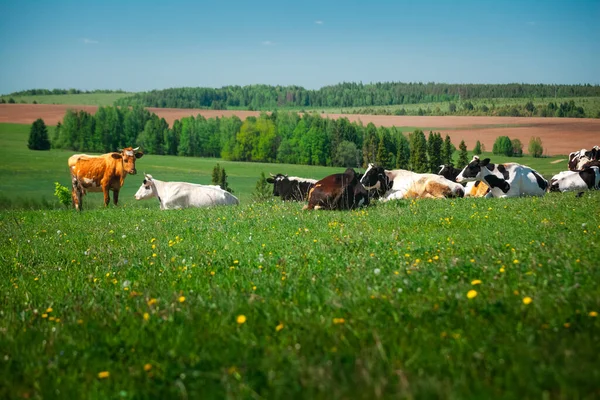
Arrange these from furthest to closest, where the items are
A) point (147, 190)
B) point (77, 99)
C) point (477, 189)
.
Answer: point (77, 99) < point (147, 190) < point (477, 189)

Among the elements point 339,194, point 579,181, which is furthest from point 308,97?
point 339,194

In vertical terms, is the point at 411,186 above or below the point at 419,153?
above

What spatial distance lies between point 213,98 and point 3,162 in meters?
96.8

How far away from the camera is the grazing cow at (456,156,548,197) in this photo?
21344mm

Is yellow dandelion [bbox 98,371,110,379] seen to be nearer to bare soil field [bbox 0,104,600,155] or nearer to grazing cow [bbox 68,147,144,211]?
grazing cow [bbox 68,147,144,211]

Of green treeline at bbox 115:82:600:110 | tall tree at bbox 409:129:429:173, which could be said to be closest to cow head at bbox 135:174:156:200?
tall tree at bbox 409:129:429:173

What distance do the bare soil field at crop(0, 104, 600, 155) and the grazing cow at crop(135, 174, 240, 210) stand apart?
43.9 metres

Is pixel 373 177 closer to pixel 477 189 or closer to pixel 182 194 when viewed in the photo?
pixel 477 189

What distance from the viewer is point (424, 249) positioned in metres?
8.94

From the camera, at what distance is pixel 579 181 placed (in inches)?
1000

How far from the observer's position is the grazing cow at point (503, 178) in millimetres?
21344

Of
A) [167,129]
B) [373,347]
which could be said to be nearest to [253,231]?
[373,347]

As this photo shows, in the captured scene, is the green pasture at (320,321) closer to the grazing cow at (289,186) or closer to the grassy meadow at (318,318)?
the grassy meadow at (318,318)

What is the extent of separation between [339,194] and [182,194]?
1060cm
